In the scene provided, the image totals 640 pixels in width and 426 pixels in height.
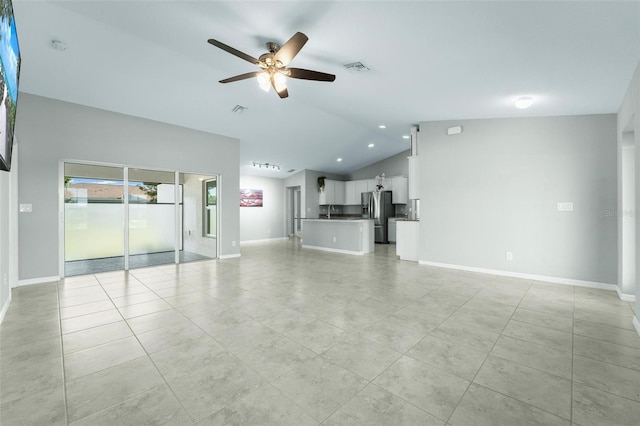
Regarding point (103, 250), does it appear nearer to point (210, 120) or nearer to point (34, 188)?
point (34, 188)

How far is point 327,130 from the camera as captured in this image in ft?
23.4

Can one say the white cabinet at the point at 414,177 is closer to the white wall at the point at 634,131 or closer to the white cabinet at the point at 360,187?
the white wall at the point at 634,131

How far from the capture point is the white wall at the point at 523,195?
4164 millimetres

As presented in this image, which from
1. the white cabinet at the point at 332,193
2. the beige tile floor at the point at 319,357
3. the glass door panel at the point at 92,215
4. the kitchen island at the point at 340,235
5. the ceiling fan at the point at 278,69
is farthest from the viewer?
the white cabinet at the point at 332,193

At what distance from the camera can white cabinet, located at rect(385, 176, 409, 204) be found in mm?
9352

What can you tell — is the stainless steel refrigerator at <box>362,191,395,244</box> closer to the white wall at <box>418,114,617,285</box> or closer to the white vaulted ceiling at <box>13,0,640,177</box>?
the white wall at <box>418,114,617,285</box>

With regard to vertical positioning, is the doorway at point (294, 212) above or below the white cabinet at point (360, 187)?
below

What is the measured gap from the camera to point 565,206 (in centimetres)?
435

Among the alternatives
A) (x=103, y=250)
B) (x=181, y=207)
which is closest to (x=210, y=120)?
(x=181, y=207)

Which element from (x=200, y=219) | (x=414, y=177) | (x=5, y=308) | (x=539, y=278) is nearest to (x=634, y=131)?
(x=539, y=278)

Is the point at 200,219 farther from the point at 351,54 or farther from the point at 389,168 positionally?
the point at 389,168

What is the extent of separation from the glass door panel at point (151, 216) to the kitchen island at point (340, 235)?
12.5 ft

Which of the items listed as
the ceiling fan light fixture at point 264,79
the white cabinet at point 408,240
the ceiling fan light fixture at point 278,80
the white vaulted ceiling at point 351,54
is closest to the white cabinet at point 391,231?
the white cabinet at point 408,240

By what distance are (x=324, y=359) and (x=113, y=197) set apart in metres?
5.32
